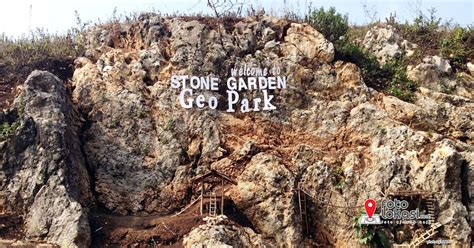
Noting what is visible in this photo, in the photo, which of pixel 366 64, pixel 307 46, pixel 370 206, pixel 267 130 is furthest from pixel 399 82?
pixel 370 206

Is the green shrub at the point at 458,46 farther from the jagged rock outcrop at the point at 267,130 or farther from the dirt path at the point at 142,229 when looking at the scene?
the dirt path at the point at 142,229

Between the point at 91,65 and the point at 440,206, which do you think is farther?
the point at 91,65

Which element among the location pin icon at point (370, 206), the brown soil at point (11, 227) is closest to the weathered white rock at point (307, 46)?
the location pin icon at point (370, 206)

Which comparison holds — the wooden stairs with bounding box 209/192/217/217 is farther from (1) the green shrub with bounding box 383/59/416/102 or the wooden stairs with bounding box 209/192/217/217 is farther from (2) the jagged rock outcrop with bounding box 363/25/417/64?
(2) the jagged rock outcrop with bounding box 363/25/417/64

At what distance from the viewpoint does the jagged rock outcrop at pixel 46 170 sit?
11539mm

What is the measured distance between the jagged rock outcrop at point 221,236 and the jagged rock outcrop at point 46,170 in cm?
243

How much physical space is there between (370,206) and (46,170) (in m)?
7.81

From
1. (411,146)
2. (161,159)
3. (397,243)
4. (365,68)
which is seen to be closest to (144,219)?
(161,159)

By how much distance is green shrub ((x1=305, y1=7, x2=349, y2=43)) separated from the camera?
1672 centimetres

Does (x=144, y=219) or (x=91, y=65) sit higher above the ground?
(x=91, y=65)

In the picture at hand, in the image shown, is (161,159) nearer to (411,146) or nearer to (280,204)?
(280,204)

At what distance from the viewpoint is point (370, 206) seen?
12430 millimetres

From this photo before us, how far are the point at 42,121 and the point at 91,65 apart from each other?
331 cm

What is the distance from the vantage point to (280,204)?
12.5 metres
